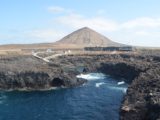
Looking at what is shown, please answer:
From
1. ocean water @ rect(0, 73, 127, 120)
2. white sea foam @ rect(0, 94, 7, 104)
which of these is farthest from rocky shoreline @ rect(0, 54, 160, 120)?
white sea foam @ rect(0, 94, 7, 104)

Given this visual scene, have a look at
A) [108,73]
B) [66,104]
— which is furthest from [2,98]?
[108,73]

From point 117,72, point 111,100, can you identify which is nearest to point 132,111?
point 111,100

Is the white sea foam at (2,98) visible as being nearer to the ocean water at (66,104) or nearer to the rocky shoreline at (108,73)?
the ocean water at (66,104)

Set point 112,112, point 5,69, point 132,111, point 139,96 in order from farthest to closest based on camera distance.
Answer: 1. point 5,69
2. point 112,112
3. point 139,96
4. point 132,111

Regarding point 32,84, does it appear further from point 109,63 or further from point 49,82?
point 109,63

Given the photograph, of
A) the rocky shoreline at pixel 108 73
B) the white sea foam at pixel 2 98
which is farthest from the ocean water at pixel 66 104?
the rocky shoreline at pixel 108 73

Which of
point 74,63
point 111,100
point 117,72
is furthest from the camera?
point 74,63
